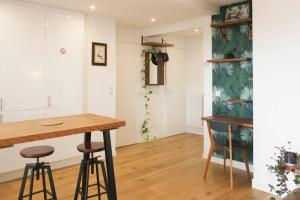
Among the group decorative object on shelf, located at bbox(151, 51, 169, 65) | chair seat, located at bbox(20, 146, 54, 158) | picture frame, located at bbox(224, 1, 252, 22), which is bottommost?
chair seat, located at bbox(20, 146, 54, 158)

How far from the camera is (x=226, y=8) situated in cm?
391

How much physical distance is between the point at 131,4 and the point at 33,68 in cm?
164

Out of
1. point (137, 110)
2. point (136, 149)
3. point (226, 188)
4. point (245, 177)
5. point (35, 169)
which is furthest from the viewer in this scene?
point (137, 110)

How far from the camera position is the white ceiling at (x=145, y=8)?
11.4 feet

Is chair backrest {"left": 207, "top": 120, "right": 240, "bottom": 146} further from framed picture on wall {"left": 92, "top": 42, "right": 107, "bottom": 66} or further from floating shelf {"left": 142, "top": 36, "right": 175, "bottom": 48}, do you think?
floating shelf {"left": 142, "top": 36, "right": 175, "bottom": 48}

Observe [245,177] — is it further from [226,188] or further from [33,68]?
[33,68]

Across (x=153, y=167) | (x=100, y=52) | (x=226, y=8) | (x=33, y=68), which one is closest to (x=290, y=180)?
(x=153, y=167)

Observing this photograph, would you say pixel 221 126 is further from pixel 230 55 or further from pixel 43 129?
pixel 43 129

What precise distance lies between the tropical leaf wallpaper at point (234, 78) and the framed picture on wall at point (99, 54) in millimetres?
1828

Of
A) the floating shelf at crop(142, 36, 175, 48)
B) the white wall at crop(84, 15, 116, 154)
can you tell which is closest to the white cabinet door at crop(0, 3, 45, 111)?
the white wall at crop(84, 15, 116, 154)

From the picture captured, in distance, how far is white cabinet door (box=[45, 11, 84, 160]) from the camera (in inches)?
145

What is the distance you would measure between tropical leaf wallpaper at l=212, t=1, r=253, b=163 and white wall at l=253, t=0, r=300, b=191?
648mm

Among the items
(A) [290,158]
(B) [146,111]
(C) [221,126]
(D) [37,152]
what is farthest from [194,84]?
(D) [37,152]

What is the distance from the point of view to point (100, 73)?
427 centimetres
